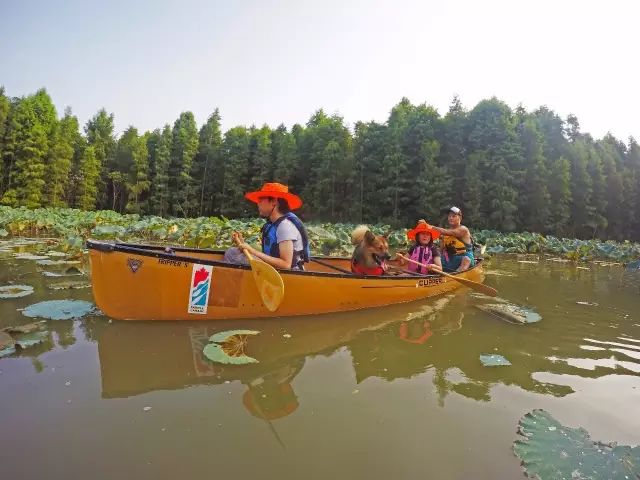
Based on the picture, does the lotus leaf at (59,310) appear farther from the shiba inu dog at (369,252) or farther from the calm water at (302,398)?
Answer: the shiba inu dog at (369,252)

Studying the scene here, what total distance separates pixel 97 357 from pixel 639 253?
1791cm

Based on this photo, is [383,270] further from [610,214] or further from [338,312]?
[610,214]

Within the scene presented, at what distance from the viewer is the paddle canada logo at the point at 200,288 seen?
3.77 m

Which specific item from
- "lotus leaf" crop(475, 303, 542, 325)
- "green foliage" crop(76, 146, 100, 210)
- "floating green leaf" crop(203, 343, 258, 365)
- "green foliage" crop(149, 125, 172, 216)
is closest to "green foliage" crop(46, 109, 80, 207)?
"green foliage" crop(76, 146, 100, 210)

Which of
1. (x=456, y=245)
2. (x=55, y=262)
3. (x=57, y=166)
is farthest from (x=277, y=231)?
(x=57, y=166)

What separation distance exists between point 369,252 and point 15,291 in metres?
4.38

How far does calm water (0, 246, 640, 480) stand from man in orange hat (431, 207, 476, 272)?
8.77 ft

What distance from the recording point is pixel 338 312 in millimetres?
4742

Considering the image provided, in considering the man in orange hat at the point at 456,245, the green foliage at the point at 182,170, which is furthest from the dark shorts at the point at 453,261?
the green foliage at the point at 182,170

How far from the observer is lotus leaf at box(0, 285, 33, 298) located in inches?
174

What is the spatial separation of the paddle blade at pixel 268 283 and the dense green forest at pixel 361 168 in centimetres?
2389

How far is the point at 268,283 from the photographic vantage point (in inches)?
151

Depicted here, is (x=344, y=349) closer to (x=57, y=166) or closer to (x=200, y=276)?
(x=200, y=276)

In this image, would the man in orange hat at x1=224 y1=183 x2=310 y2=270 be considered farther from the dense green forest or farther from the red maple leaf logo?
the dense green forest
